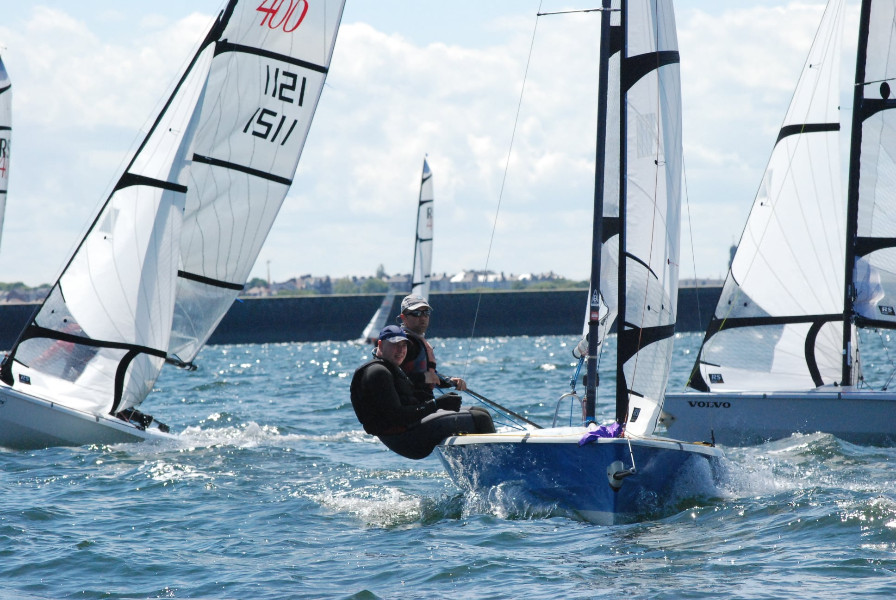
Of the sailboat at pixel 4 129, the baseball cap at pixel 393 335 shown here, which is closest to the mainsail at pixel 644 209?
the baseball cap at pixel 393 335

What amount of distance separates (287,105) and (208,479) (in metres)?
4.28

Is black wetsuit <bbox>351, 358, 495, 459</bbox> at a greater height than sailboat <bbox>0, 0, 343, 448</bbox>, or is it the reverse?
sailboat <bbox>0, 0, 343, 448</bbox>

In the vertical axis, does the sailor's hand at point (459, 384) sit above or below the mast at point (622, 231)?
below

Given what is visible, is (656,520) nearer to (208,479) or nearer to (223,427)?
(208,479)

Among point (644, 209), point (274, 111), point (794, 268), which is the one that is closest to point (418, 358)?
point (644, 209)

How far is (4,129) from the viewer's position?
595 inches

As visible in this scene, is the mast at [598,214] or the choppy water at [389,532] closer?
the choppy water at [389,532]

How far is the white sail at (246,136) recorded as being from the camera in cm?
1090

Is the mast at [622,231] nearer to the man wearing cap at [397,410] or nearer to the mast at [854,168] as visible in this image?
the man wearing cap at [397,410]

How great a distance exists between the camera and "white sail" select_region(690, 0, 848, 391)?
1123 centimetres

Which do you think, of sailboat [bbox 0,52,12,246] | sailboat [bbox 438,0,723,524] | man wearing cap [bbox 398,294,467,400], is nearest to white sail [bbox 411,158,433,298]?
sailboat [bbox 0,52,12,246]

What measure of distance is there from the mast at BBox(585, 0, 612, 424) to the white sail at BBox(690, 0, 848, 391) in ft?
14.9

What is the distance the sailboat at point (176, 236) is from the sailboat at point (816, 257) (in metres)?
4.98

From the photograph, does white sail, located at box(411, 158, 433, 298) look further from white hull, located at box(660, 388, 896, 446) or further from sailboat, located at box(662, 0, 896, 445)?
white hull, located at box(660, 388, 896, 446)
